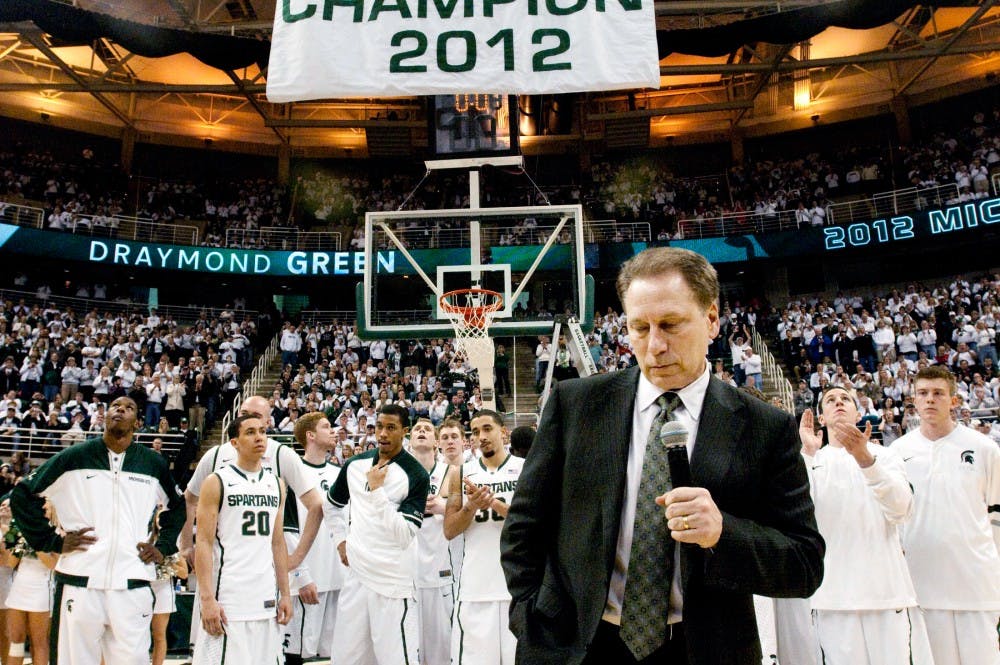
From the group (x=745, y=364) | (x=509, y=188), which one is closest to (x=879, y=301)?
(x=745, y=364)

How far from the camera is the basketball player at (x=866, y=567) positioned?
4570 mm

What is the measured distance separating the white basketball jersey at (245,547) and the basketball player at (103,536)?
882mm

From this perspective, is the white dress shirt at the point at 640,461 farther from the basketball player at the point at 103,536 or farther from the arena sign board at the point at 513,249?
the arena sign board at the point at 513,249

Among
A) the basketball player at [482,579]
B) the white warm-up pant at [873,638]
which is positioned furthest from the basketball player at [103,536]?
the white warm-up pant at [873,638]

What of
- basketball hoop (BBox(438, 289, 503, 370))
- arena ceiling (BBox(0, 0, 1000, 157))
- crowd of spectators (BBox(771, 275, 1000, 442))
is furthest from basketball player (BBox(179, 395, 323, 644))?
arena ceiling (BBox(0, 0, 1000, 157))

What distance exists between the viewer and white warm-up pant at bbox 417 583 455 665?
7.32 meters

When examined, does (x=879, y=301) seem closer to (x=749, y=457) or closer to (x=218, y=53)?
(x=218, y=53)

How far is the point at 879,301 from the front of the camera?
22188 mm

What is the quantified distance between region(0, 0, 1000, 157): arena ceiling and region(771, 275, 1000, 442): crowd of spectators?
7.80 meters

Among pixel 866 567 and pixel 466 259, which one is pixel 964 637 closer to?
pixel 866 567

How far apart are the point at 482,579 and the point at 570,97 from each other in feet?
89.9

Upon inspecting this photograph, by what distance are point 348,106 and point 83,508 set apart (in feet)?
92.5

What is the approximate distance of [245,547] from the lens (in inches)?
204

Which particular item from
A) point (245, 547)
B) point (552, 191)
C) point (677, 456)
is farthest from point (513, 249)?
point (677, 456)
